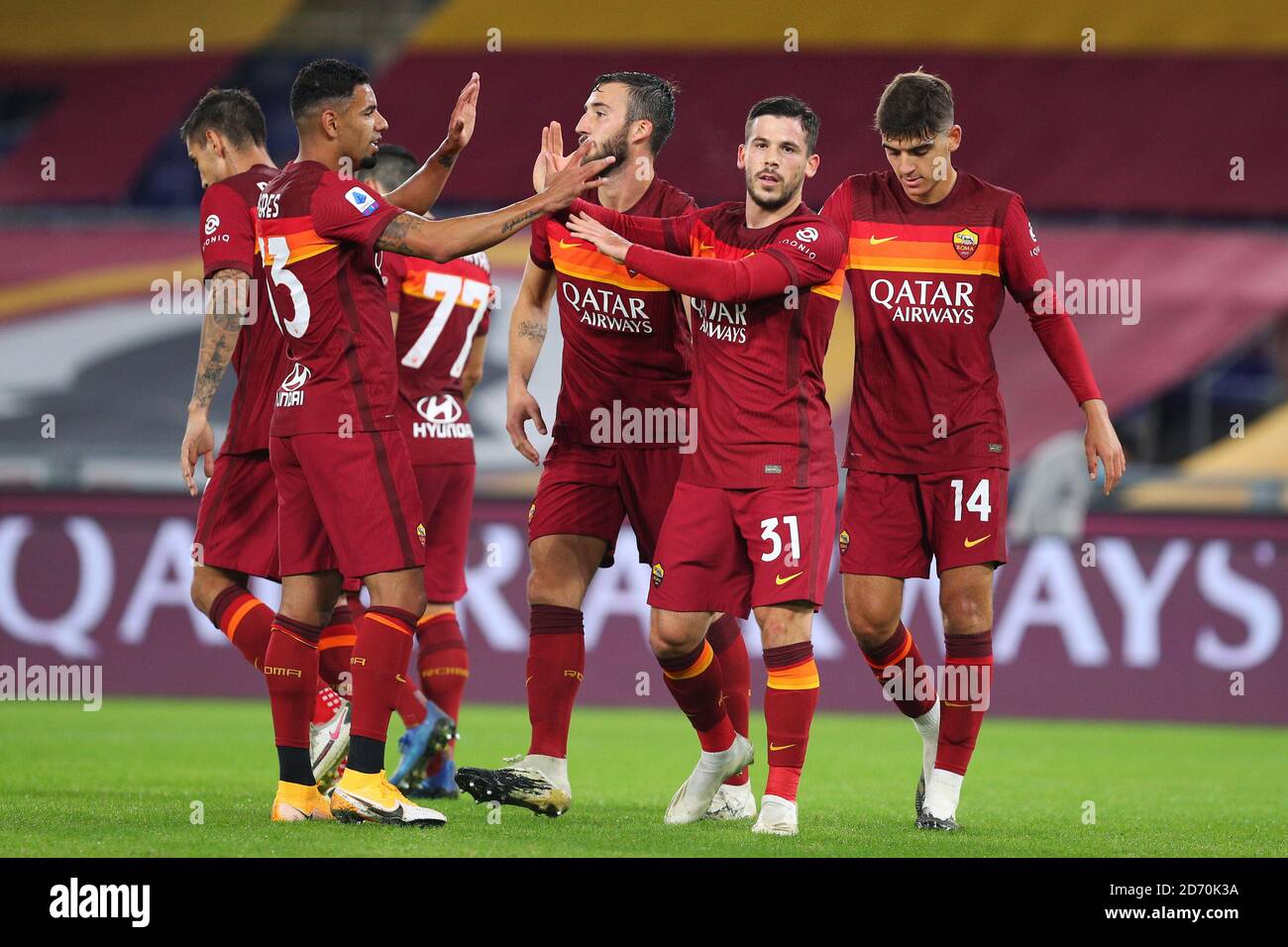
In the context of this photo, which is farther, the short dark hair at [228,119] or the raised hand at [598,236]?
the short dark hair at [228,119]

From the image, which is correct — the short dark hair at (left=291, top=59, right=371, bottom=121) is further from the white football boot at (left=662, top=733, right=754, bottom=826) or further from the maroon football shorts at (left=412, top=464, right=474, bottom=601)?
the white football boot at (left=662, top=733, right=754, bottom=826)

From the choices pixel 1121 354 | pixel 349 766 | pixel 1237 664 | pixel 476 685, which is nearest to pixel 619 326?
pixel 349 766

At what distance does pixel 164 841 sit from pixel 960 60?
14.6 m

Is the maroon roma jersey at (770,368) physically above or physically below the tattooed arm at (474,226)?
below

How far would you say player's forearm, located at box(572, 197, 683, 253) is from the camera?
17.4ft

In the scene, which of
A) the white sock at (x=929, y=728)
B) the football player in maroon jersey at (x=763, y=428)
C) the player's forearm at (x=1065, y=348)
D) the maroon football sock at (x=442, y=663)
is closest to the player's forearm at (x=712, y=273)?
the football player in maroon jersey at (x=763, y=428)

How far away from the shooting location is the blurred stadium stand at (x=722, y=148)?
1539 cm

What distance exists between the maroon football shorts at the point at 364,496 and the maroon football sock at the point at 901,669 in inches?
61.9

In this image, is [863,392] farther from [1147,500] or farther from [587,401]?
[1147,500]

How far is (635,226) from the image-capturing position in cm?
540

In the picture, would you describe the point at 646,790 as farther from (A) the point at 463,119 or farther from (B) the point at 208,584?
(A) the point at 463,119

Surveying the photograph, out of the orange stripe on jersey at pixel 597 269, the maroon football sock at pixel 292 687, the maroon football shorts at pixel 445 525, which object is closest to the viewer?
the maroon football sock at pixel 292 687

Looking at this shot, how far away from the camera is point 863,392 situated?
18.1ft

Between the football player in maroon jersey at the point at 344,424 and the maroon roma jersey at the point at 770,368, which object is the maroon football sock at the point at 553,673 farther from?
the maroon roma jersey at the point at 770,368
